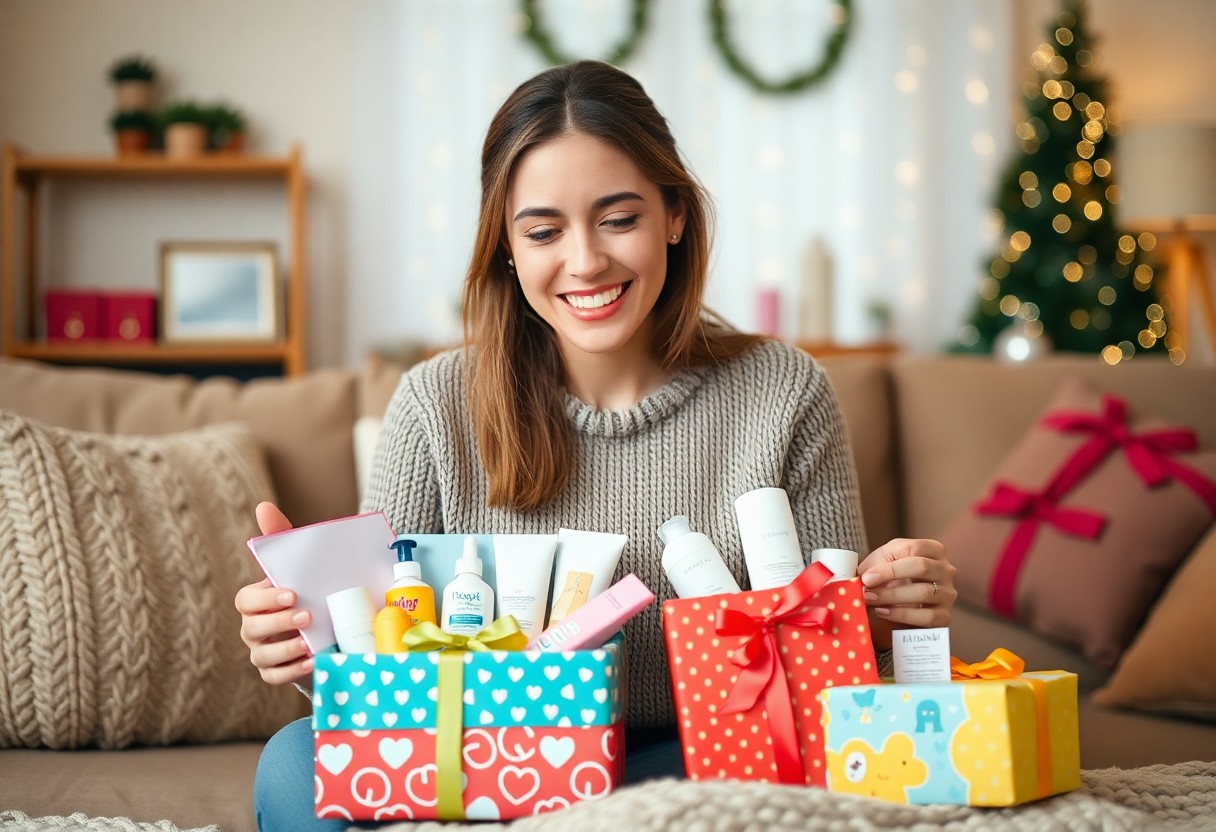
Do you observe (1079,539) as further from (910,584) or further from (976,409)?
(910,584)

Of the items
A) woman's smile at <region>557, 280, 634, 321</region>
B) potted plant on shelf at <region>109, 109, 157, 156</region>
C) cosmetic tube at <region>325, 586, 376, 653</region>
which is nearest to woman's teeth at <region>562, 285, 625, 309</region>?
woman's smile at <region>557, 280, 634, 321</region>

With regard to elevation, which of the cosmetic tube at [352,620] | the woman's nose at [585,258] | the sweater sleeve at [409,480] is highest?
the woman's nose at [585,258]

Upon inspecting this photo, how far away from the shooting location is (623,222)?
128 cm

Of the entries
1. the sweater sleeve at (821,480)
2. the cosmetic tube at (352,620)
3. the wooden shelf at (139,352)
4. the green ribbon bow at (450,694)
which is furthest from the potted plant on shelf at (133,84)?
the green ribbon bow at (450,694)

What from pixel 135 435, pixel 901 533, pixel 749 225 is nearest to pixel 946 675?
pixel 901 533

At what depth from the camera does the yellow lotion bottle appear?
39.9 inches

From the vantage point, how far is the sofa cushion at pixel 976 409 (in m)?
1.92

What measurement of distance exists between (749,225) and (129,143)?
2.09m

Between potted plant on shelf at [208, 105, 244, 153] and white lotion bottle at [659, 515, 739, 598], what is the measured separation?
3031mm

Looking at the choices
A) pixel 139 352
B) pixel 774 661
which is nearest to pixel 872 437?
pixel 774 661

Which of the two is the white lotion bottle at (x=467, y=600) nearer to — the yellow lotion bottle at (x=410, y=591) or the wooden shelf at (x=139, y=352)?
the yellow lotion bottle at (x=410, y=591)

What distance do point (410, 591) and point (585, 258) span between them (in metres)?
0.44

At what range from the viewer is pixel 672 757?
1174 millimetres

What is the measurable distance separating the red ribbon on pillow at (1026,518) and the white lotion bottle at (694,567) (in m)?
0.85
